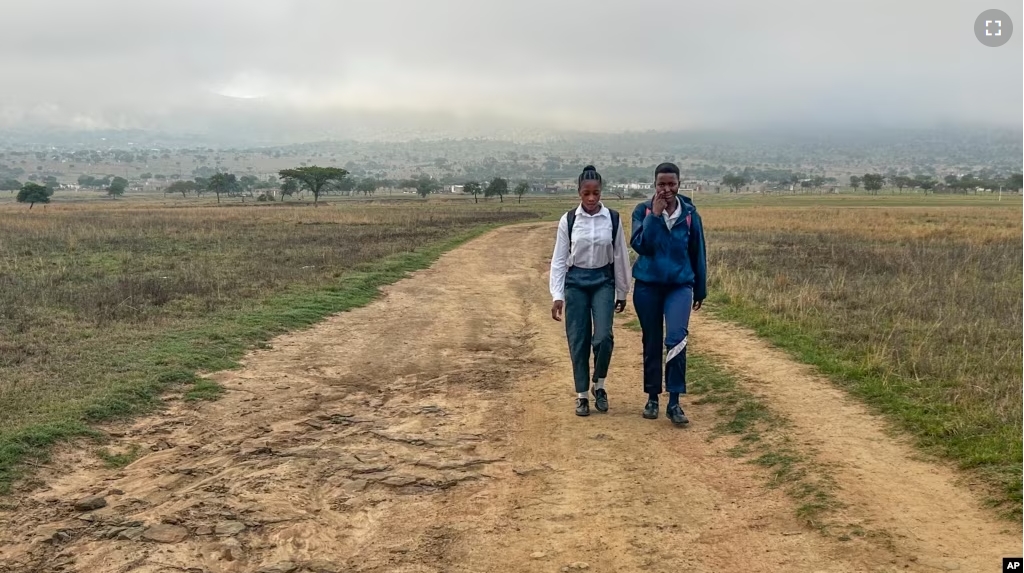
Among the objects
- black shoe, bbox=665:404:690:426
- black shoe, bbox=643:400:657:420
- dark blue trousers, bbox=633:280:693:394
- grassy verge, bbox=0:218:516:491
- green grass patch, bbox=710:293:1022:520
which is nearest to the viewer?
green grass patch, bbox=710:293:1022:520

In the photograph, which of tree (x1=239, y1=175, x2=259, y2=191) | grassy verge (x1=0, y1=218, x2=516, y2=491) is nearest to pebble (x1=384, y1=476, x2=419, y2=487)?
grassy verge (x1=0, y1=218, x2=516, y2=491)

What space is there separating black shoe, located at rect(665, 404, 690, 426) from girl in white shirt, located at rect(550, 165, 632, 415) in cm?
63

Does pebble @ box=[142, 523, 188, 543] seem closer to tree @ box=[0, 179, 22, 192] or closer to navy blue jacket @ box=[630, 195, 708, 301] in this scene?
navy blue jacket @ box=[630, 195, 708, 301]

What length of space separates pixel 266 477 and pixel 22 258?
1725 centimetres

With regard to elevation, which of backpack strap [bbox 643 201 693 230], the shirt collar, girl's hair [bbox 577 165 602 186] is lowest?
backpack strap [bbox 643 201 693 230]

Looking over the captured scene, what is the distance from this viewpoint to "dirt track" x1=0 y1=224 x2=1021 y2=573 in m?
3.75

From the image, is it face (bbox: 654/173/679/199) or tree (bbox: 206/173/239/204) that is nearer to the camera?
face (bbox: 654/173/679/199)

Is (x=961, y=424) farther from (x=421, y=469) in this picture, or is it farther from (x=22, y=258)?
(x=22, y=258)

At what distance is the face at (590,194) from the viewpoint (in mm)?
5832

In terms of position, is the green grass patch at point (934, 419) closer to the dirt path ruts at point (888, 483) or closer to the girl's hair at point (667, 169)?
the dirt path ruts at point (888, 483)

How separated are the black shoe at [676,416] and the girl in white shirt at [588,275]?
634 mm

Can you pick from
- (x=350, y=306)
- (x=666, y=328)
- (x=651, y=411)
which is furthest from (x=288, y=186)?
(x=666, y=328)

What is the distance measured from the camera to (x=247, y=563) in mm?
3719

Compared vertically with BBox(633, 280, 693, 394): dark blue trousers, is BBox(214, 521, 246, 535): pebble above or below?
below
